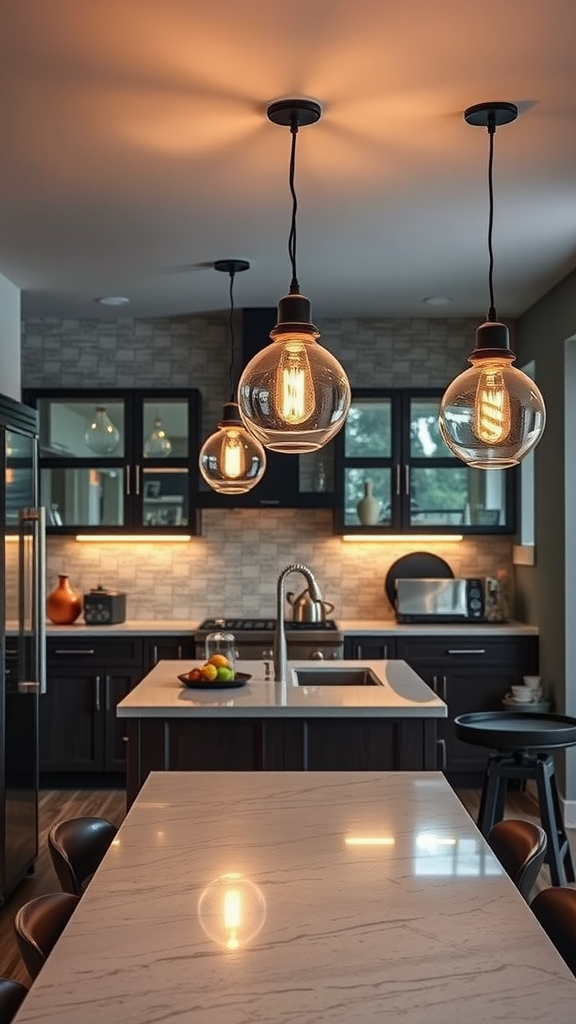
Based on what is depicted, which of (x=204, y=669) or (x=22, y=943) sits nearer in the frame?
(x=22, y=943)

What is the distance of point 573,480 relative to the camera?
208 inches

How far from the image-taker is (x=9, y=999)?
1.69 metres

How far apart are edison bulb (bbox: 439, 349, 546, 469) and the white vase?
3622 millimetres

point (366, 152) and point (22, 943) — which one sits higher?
point (366, 152)

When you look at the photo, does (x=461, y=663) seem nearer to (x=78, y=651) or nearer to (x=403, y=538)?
(x=403, y=538)

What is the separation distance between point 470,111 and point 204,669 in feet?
7.17

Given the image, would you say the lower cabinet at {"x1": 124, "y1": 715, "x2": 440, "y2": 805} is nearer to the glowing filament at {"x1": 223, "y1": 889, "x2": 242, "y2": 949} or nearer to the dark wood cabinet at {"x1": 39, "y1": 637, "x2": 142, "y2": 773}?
the glowing filament at {"x1": 223, "y1": 889, "x2": 242, "y2": 949}

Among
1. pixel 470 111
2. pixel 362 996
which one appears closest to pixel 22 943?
pixel 362 996

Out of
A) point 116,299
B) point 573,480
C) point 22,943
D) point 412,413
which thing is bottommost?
point 22,943

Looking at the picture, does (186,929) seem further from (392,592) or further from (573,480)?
(392,592)

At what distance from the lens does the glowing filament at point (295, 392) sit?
242cm

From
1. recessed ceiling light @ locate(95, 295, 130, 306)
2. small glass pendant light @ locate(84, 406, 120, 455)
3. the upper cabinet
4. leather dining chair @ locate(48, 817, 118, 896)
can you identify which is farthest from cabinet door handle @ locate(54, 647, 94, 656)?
leather dining chair @ locate(48, 817, 118, 896)

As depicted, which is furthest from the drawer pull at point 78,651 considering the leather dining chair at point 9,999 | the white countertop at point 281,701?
the leather dining chair at point 9,999

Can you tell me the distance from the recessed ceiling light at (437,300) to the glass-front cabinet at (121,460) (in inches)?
57.0
